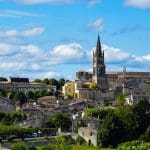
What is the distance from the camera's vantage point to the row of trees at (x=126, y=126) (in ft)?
147

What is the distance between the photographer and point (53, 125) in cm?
5331

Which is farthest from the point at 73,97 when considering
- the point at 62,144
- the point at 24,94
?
the point at 62,144

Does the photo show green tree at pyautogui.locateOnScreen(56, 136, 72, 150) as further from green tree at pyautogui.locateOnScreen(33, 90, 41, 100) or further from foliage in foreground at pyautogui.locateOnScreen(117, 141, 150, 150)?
green tree at pyautogui.locateOnScreen(33, 90, 41, 100)

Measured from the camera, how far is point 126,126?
1853 inches

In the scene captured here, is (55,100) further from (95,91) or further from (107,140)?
(107,140)

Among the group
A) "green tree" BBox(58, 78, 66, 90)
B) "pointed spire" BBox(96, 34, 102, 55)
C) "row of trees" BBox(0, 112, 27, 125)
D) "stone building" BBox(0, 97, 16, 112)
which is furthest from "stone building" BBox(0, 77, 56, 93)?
"row of trees" BBox(0, 112, 27, 125)

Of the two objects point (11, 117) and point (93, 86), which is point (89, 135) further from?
point (93, 86)

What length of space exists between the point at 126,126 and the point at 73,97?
154 ft

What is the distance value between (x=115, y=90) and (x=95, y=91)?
11.7ft

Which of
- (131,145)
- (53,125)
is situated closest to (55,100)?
(53,125)

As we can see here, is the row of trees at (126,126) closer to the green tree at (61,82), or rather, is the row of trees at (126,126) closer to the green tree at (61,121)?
the green tree at (61,121)

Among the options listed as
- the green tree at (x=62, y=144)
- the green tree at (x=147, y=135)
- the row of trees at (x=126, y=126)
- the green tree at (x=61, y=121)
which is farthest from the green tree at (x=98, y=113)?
the green tree at (x=62, y=144)

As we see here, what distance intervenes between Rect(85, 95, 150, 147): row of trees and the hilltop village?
1.02 metres

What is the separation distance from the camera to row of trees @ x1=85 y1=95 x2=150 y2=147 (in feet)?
147
